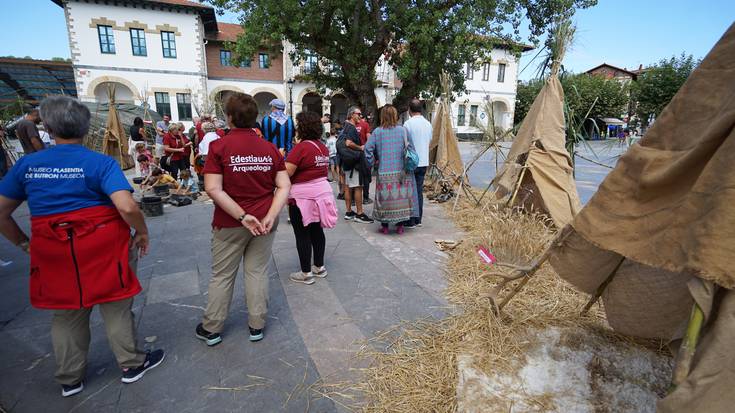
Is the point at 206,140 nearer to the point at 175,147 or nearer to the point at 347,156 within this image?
the point at 175,147

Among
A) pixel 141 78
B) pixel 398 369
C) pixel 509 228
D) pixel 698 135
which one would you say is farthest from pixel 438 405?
pixel 141 78

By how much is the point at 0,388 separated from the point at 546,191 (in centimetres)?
531

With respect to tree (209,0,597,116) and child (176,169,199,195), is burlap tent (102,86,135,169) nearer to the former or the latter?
child (176,169,199,195)

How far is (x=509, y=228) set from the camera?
3.91 metres

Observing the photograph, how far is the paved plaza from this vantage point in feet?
7.08

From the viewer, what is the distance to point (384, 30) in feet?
34.9

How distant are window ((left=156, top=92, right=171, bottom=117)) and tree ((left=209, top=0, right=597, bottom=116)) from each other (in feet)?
48.8

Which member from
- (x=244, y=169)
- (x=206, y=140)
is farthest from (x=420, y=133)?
(x=206, y=140)

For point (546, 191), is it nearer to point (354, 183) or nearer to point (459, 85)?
point (354, 183)

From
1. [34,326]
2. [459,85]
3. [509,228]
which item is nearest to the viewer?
[34,326]

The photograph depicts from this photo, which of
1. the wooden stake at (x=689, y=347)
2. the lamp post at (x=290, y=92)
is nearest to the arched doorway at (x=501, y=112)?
the lamp post at (x=290, y=92)

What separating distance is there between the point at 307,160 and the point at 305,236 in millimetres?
741

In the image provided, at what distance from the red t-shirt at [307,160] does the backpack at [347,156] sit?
7.50 feet

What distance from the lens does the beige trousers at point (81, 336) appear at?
81.7 inches
